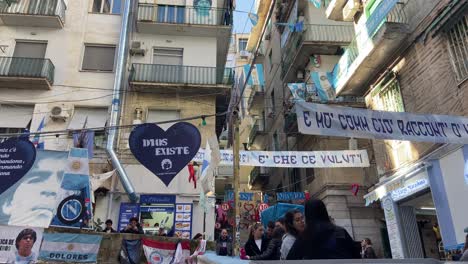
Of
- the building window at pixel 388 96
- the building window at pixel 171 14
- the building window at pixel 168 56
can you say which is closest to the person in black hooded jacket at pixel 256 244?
the building window at pixel 388 96

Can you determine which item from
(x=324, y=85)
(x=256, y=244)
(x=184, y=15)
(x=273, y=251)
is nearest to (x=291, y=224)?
(x=273, y=251)

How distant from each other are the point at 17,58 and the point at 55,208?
9.52 m

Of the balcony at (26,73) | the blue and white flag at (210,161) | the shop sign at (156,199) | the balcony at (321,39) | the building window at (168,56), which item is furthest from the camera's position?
the building window at (168,56)

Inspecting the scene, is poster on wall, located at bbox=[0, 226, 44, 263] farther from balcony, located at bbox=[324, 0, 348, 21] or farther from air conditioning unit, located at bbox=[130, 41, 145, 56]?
balcony, located at bbox=[324, 0, 348, 21]

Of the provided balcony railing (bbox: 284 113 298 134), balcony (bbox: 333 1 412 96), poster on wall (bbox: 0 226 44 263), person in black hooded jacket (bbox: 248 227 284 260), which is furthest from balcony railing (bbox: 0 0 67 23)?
person in black hooded jacket (bbox: 248 227 284 260)

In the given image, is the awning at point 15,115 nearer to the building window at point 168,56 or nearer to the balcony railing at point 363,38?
the building window at point 168,56

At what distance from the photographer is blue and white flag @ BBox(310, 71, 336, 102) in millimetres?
17411

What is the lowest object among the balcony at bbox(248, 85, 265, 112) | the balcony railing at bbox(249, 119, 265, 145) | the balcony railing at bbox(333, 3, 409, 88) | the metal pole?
the metal pole

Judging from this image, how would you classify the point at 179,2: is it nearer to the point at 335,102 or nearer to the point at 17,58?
the point at 17,58

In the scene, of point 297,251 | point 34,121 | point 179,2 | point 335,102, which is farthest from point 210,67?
point 297,251

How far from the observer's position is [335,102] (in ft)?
57.5

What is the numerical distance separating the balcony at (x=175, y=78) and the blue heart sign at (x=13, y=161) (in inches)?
323

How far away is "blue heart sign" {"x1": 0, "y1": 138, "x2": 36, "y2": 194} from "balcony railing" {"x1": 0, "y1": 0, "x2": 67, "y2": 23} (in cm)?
1054

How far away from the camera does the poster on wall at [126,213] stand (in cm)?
1620
